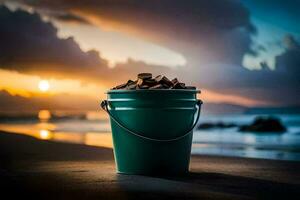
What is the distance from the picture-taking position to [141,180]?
213 inches

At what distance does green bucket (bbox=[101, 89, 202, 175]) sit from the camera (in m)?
5.80

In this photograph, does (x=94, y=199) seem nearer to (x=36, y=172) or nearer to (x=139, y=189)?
(x=139, y=189)

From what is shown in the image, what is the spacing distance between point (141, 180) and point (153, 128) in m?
0.59

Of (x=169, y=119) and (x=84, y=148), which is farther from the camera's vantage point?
(x=84, y=148)

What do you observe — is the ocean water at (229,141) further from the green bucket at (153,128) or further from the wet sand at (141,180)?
the green bucket at (153,128)

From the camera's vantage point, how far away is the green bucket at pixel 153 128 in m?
5.80

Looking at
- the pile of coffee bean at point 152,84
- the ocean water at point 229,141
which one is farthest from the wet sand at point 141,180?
the ocean water at point 229,141

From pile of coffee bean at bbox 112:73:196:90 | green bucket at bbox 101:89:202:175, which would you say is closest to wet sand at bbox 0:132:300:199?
green bucket at bbox 101:89:202:175

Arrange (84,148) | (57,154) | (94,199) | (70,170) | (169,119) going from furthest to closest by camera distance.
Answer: (84,148)
(57,154)
(70,170)
(169,119)
(94,199)

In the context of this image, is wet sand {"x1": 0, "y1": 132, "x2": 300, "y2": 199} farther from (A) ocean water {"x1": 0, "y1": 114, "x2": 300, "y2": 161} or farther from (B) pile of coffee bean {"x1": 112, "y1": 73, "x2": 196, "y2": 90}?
(A) ocean water {"x1": 0, "y1": 114, "x2": 300, "y2": 161}

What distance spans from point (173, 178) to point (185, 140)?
1.57 ft

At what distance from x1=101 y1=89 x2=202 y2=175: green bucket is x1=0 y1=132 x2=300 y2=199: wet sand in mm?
206

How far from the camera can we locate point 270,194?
468cm

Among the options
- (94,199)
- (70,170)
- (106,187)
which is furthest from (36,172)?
(94,199)
